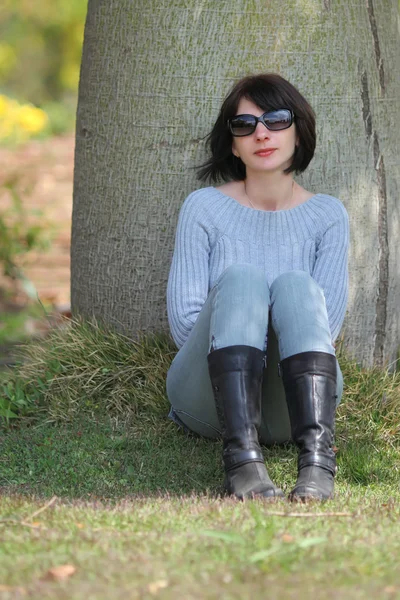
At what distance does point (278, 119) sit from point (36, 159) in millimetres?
7837

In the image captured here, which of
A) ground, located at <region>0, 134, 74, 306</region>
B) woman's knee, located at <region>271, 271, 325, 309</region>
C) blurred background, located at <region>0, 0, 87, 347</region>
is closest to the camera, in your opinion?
woman's knee, located at <region>271, 271, 325, 309</region>

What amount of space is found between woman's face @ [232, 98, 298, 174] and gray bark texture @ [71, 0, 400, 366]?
408 mm

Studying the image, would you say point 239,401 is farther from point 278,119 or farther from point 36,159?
A: point 36,159

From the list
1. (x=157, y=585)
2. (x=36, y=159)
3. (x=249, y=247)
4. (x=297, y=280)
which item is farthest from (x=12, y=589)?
(x=36, y=159)

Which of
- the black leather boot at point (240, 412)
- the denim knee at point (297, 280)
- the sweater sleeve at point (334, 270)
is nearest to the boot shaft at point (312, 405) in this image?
the black leather boot at point (240, 412)

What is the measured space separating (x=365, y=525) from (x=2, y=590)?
37.9 inches

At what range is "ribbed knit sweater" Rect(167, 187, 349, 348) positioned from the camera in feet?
10.2

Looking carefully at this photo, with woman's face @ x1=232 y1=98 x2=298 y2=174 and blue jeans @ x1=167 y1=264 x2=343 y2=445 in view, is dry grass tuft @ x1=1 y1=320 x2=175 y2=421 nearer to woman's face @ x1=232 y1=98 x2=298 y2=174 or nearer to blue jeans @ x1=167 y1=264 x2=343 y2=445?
blue jeans @ x1=167 y1=264 x2=343 y2=445

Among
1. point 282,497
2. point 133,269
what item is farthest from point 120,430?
point 282,497

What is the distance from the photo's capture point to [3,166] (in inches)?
368

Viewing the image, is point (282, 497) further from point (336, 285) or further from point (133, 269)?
point (133, 269)

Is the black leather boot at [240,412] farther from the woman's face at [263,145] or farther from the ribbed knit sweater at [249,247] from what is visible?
the woman's face at [263,145]

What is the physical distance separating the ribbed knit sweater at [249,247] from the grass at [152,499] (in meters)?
0.49

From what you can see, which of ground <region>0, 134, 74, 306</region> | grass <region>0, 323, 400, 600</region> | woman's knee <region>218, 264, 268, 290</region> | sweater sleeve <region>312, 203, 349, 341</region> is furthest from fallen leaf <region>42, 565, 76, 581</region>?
ground <region>0, 134, 74, 306</region>
